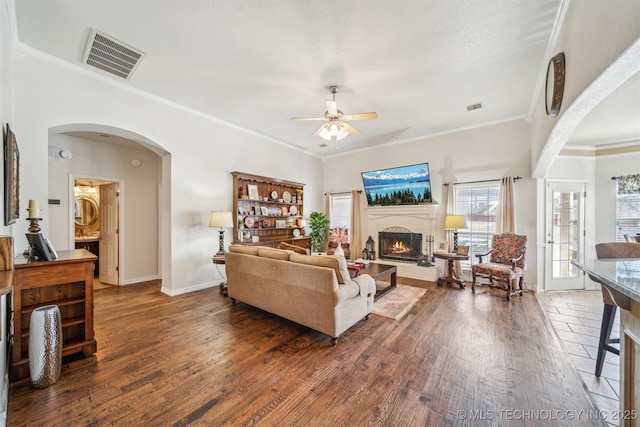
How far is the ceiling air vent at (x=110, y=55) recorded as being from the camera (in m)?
2.61

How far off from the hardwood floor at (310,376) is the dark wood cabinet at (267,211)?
7.35 ft

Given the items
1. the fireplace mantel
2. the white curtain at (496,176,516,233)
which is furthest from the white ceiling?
the fireplace mantel

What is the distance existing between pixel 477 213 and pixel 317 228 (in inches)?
141

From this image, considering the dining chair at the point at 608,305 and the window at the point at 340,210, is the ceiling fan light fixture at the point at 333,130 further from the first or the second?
the window at the point at 340,210

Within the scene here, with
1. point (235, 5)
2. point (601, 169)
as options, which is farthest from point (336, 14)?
point (601, 169)

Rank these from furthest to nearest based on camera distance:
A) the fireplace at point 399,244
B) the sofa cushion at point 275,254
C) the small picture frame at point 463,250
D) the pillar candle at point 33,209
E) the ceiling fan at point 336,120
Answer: the fireplace at point 399,244 < the small picture frame at point 463,250 < the ceiling fan at point 336,120 < the sofa cushion at point 275,254 < the pillar candle at point 33,209

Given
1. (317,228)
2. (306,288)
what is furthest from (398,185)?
(306,288)

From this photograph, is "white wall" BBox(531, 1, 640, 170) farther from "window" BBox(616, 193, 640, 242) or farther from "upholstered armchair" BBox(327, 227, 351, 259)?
"upholstered armchair" BBox(327, 227, 351, 259)

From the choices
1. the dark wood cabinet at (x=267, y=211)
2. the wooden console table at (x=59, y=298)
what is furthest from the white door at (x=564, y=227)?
the wooden console table at (x=59, y=298)

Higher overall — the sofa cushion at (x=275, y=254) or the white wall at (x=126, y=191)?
the white wall at (x=126, y=191)

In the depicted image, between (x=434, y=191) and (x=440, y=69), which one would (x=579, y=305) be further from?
(x=440, y=69)

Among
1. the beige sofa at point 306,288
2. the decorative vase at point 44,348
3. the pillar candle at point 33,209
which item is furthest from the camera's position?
the beige sofa at point 306,288

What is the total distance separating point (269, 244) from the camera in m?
5.55

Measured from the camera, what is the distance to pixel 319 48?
2.68 metres
